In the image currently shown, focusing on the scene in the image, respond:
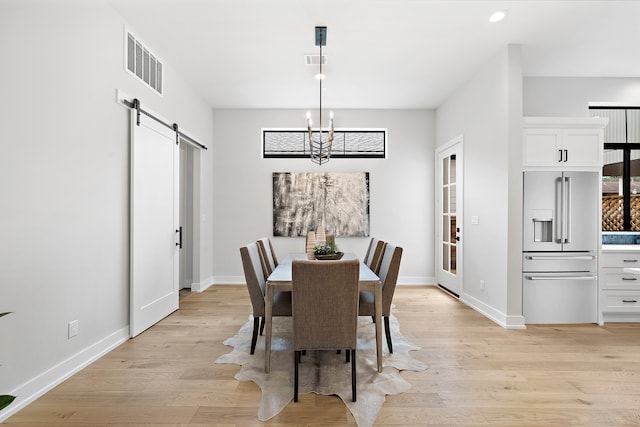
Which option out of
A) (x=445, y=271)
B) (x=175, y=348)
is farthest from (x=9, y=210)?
(x=445, y=271)

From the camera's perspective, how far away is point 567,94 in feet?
13.9

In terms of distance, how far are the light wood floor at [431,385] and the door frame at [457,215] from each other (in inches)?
49.9

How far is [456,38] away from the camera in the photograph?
11.2 feet

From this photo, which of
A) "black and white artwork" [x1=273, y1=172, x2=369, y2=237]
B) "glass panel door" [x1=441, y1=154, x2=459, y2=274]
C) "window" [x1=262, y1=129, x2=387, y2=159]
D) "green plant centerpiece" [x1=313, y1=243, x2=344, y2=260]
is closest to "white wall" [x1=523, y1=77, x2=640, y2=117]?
"glass panel door" [x1=441, y1=154, x2=459, y2=274]

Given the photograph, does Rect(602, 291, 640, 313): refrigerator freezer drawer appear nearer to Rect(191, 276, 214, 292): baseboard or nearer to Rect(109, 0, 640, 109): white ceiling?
Rect(109, 0, 640, 109): white ceiling

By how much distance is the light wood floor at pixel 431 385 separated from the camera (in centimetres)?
194

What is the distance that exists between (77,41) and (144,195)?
1.39 meters

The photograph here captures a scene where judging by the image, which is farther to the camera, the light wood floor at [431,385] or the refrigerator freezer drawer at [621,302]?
the refrigerator freezer drawer at [621,302]

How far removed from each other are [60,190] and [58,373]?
4.10ft

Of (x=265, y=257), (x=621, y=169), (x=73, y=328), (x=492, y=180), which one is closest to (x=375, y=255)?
(x=265, y=257)

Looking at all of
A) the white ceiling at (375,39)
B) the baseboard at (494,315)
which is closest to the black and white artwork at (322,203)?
the white ceiling at (375,39)

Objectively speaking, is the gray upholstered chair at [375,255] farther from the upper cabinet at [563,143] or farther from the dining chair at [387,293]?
the upper cabinet at [563,143]

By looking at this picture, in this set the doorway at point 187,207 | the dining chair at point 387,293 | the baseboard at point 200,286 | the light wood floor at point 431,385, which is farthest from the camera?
the doorway at point 187,207

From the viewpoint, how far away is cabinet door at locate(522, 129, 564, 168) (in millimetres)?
3570
